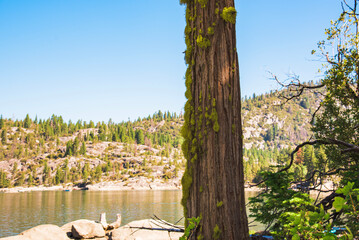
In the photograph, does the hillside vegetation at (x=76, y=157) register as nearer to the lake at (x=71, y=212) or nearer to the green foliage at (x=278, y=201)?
the lake at (x=71, y=212)

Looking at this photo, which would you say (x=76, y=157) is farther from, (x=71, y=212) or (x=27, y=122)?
(x=71, y=212)

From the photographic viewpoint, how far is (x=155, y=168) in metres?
134

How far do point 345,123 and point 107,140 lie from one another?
166693mm

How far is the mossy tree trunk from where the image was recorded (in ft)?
10.1

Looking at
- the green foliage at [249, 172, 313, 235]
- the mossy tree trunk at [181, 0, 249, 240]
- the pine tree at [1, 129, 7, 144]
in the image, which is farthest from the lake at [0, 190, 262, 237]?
the pine tree at [1, 129, 7, 144]

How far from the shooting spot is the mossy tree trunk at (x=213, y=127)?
308 cm

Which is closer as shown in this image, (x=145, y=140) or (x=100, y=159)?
(x=100, y=159)

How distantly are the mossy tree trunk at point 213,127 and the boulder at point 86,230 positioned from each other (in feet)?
45.1

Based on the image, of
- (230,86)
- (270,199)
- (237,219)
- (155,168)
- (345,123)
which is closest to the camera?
(237,219)

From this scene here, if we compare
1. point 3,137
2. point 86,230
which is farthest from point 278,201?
point 3,137

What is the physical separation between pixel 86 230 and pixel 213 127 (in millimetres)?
14452

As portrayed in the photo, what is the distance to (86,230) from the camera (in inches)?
601

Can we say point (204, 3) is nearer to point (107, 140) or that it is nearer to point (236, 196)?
point (236, 196)

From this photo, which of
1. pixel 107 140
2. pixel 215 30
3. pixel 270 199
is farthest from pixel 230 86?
pixel 107 140
